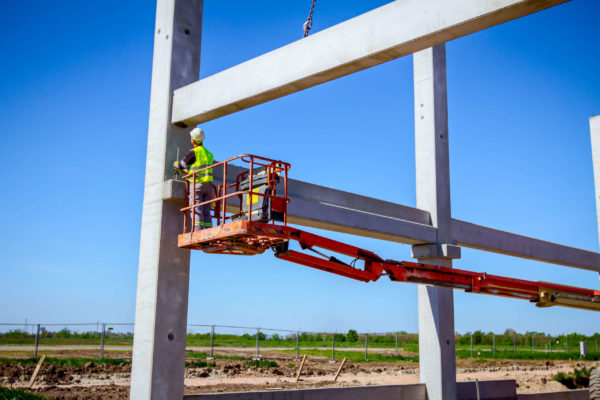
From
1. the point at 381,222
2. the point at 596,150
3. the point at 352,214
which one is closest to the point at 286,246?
the point at 352,214

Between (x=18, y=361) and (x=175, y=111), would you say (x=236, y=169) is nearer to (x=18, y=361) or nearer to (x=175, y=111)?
(x=175, y=111)

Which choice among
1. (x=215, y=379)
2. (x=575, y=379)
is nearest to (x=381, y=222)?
(x=215, y=379)

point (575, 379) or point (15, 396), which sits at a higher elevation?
point (15, 396)

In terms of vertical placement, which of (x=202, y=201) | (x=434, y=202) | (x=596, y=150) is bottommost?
(x=202, y=201)

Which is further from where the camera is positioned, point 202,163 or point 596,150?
point 596,150

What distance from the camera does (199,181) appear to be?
34.4 ft

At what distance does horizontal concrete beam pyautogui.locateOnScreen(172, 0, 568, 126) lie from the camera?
804cm

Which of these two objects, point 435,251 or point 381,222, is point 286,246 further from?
point 435,251

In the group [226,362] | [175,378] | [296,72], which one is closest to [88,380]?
[226,362]

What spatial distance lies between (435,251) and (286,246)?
852 centimetres

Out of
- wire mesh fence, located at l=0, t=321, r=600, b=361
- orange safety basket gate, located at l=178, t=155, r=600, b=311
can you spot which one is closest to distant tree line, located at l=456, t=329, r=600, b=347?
wire mesh fence, located at l=0, t=321, r=600, b=361

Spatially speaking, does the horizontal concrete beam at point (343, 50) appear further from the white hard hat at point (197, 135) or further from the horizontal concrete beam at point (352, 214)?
the horizontal concrete beam at point (352, 214)

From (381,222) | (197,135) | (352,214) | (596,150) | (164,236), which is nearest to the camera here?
(197,135)

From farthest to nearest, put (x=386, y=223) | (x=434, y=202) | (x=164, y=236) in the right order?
(x=434, y=202), (x=386, y=223), (x=164, y=236)
